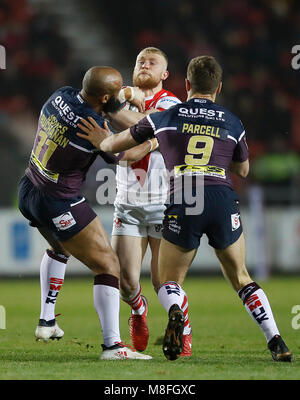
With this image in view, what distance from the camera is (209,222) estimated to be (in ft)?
18.1

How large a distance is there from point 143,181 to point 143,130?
129 cm

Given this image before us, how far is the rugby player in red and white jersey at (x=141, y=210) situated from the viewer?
261 inches

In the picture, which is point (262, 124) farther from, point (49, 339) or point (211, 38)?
point (49, 339)

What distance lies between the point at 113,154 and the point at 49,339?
198 centimetres

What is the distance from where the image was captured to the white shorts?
6777mm

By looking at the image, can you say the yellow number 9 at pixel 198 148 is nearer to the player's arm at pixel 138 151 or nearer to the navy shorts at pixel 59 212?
the player's arm at pixel 138 151

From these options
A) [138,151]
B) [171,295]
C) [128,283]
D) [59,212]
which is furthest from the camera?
[128,283]

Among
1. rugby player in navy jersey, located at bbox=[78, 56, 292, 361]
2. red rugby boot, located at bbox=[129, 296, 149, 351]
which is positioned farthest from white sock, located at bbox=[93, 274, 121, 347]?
red rugby boot, located at bbox=[129, 296, 149, 351]

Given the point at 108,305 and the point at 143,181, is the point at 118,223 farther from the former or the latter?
the point at 108,305

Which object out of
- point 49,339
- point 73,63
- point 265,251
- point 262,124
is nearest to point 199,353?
point 49,339

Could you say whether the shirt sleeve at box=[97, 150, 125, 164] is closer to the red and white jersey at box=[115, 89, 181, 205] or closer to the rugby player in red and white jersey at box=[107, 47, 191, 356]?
the rugby player in red and white jersey at box=[107, 47, 191, 356]

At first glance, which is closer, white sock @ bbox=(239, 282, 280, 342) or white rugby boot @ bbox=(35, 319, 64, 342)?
white sock @ bbox=(239, 282, 280, 342)

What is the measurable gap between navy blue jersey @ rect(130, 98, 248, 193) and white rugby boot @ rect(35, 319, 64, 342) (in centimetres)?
192

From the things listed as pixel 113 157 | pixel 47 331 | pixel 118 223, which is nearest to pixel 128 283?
pixel 118 223
